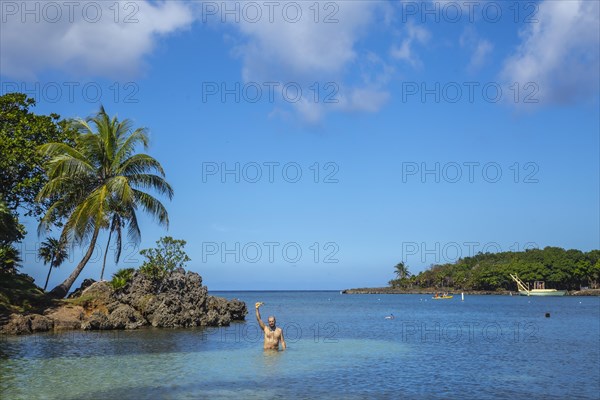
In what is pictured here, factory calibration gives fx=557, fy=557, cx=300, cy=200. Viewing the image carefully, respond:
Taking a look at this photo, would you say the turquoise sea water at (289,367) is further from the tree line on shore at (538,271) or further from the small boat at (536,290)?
the tree line on shore at (538,271)

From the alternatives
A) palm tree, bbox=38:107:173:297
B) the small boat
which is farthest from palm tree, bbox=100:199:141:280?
the small boat

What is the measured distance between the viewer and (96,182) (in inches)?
1503

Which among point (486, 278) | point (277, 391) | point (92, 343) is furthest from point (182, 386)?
point (486, 278)

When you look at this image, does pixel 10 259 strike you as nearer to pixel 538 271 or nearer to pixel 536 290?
pixel 536 290

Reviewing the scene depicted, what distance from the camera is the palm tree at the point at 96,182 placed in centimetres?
3506

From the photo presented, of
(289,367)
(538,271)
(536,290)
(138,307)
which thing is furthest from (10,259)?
(538,271)

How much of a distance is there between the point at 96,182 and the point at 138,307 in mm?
9006

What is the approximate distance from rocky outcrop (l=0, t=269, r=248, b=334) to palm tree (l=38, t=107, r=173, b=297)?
2.54m

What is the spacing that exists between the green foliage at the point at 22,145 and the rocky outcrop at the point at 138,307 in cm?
704

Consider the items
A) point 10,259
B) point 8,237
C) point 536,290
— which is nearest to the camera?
point 8,237

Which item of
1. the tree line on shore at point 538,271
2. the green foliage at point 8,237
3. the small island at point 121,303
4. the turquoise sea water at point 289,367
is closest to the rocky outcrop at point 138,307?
the small island at point 121,303

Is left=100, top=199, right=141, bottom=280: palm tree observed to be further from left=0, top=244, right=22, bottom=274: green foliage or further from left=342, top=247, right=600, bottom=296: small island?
left=342, top=247, right=600, bottom=296: small island

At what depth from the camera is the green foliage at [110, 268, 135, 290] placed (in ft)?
122

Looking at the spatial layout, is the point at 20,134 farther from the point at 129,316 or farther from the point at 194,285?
the point at 194,285
